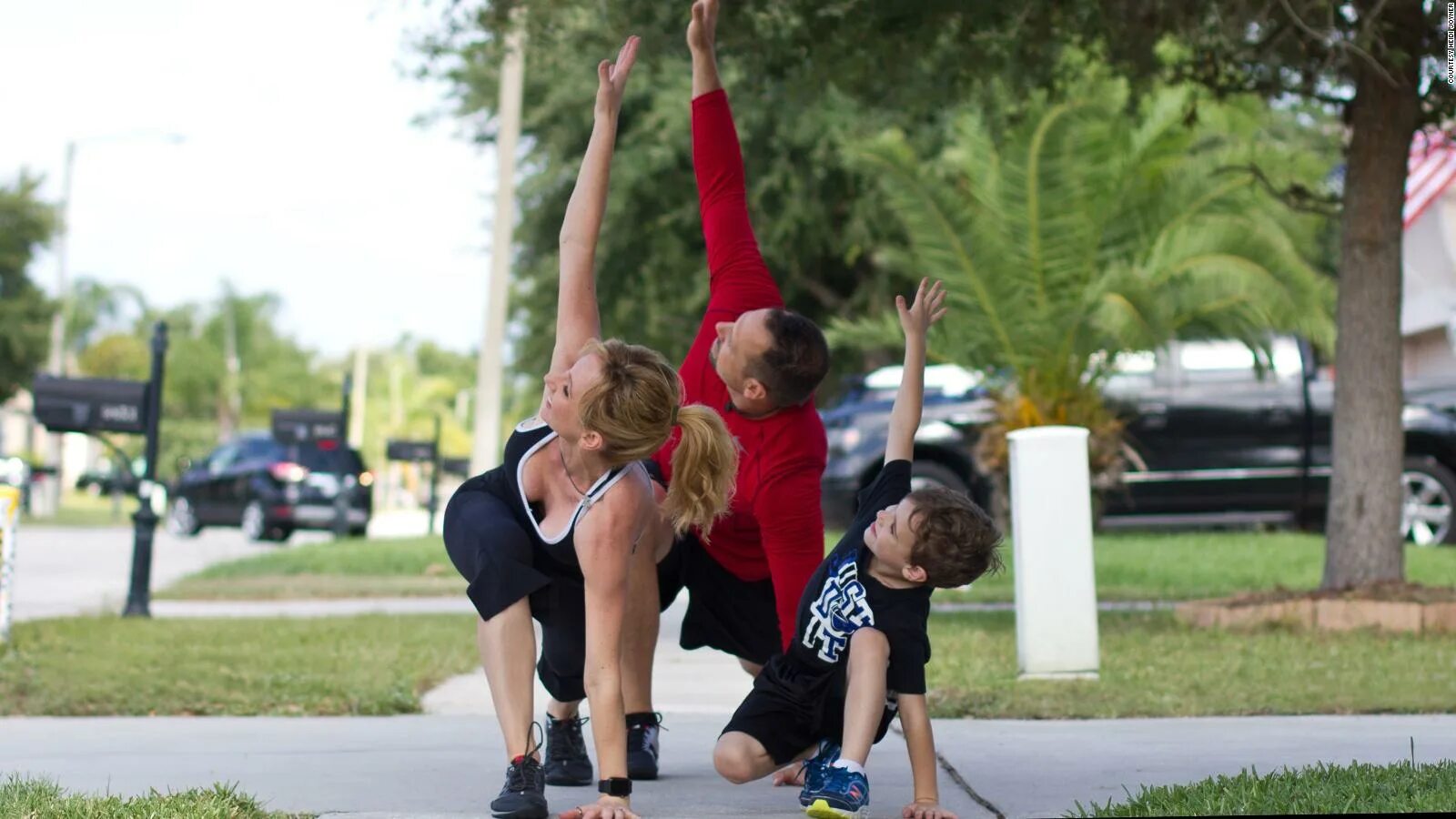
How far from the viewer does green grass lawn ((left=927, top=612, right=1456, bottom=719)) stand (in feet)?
21.7

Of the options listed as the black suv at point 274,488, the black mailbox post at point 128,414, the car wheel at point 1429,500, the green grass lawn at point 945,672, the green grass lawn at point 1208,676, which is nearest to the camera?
the green grass lawn at point 1208,676

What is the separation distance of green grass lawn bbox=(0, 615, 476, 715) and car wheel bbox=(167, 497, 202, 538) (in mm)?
16357

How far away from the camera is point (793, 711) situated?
4645 mm

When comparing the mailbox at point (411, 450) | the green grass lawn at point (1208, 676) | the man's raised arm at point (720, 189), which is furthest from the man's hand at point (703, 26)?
the mailbox at point (411, 450)

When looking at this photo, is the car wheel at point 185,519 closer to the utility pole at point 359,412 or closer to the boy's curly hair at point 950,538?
the boy's curly hair at point 950,538

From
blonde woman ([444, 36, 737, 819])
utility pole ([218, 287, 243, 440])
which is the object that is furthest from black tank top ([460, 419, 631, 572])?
utility pole ([218, 287, 243, 440])

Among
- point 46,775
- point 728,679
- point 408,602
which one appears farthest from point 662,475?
point 408,602

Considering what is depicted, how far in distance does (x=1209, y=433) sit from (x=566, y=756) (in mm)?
11653

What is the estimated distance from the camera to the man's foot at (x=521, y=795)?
14.4 ft

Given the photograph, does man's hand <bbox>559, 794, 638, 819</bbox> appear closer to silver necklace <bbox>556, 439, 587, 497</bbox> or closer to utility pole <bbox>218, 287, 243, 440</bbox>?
silver necklace <bbox>556, 439, 587, 497</bbox>

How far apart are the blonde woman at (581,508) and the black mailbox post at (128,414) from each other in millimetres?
6957

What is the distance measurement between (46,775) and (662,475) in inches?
77.5

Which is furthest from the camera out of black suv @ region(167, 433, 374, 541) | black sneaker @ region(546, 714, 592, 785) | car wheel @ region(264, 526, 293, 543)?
car wheel @ region(264, 526, 293, 543)

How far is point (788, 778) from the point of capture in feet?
16.9
